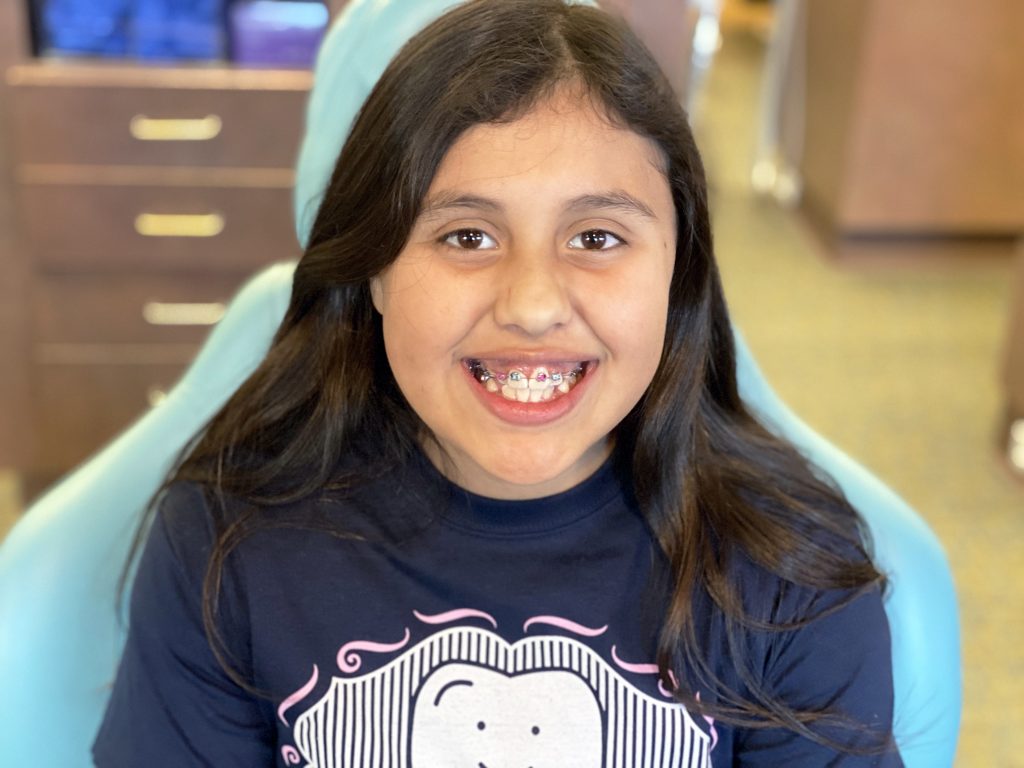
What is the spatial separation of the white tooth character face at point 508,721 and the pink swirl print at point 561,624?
0.03m

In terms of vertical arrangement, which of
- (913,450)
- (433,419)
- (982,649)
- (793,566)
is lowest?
(982,649)

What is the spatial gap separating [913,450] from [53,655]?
192 cm

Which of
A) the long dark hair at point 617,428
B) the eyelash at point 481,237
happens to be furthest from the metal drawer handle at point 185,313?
the eyelash at point 481,237

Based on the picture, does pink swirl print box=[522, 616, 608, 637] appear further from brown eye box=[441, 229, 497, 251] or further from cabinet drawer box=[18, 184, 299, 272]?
cabinet drawer box=[18, 184, 299, 272]

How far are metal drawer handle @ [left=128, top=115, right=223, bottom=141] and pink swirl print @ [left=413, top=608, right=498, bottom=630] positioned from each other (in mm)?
1273

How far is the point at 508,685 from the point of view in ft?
3.12

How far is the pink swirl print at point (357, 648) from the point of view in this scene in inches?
37.5

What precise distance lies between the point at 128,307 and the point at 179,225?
6.6 inches

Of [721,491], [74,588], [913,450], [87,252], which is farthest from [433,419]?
→ [913,450]

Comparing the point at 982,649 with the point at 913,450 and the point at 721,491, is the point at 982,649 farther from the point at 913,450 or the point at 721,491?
the point at 721,491

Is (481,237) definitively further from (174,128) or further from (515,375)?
(174,128)

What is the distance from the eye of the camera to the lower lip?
0.91 m

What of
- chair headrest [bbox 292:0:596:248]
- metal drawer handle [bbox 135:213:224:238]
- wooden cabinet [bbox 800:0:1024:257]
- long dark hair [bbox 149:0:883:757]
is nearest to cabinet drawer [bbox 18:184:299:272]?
metal drawer handle [bbox 135:213:224:238]

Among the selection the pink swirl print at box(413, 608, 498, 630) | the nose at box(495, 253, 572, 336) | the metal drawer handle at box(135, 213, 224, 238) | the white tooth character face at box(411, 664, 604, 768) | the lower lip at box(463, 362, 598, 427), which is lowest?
the white tooth character face at box(411, 664, 604, 768)
